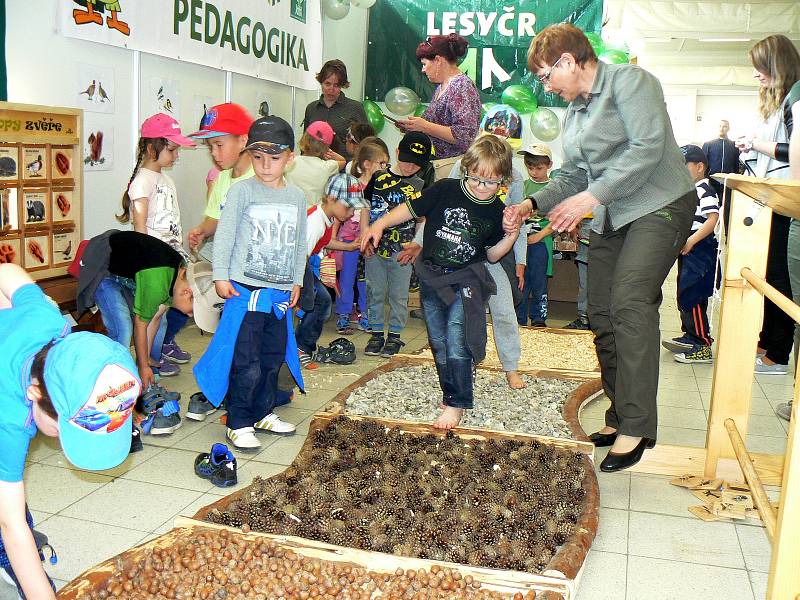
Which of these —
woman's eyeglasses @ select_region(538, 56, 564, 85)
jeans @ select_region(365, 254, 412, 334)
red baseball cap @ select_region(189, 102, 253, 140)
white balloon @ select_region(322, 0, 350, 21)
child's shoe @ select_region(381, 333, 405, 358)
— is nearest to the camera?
woman's eyeglasses @ select_region(538, 56, 564, 85)

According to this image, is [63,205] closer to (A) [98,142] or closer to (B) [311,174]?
(A) [98,142]

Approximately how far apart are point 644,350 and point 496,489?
0.77m

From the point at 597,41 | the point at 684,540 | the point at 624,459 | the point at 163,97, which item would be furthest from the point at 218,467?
the point at 597,41

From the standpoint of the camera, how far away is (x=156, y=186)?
4016 mm

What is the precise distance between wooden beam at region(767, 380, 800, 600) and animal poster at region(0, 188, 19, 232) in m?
3.46

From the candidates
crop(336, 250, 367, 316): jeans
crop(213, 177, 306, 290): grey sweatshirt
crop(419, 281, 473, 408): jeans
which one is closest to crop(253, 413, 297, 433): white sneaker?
crop(213, 177, 306, 290): grey sweatshirt

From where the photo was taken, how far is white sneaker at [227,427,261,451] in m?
3.29

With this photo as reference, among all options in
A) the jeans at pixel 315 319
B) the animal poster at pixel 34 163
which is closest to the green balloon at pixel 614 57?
the jeans at pixel 315 319

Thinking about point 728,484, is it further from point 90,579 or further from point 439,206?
point 90,579

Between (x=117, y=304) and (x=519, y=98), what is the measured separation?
517cm

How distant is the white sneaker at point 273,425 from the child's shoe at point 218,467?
467mm

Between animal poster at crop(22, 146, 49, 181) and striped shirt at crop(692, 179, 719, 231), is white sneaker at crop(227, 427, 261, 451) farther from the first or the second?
striped shirt at crop(692, 179, 719, 231)

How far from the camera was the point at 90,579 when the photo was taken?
200cm

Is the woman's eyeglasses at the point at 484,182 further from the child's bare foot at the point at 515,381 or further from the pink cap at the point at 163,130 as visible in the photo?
the pink cap at the point at 163,130
